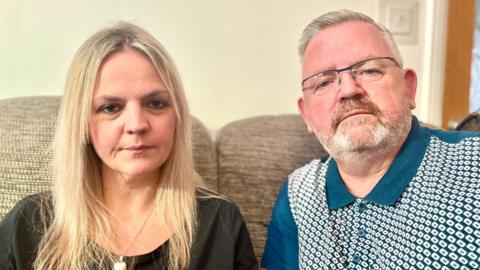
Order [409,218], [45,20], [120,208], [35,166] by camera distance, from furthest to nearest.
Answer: [45,20] → [35,166] → [120,208] → [409,218]

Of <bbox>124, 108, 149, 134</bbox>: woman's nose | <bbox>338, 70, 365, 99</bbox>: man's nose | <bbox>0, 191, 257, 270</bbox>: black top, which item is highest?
<bbox>338, 70, 365, 99</bbox>: man's nose

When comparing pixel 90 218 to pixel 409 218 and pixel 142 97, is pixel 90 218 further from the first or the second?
pixel 409 218

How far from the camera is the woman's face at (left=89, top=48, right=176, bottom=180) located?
3.02 ft

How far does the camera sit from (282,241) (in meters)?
1.16

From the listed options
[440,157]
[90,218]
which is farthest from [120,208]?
[440,157]

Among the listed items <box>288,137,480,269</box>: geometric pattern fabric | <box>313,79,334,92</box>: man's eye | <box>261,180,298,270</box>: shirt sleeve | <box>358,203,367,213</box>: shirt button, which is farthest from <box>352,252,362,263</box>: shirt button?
<box>313,79,334,92</box>: man's eye

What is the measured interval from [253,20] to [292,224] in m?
0.85

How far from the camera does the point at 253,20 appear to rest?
1594mm

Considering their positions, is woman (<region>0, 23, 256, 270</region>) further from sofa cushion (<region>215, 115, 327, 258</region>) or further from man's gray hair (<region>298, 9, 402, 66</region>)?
man's gray hair (<region>298, 9, 402, 66</region>)

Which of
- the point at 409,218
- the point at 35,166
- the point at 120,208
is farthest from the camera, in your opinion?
the point at 35,166

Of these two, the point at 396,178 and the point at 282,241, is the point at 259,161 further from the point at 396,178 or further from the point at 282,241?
the point at 396,178

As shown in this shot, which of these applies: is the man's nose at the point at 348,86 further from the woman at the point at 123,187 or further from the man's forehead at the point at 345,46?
the woman at the point at 123,187

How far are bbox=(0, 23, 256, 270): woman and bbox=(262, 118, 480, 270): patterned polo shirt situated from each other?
0.58 feet

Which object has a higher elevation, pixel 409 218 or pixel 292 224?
pixel 409 218
